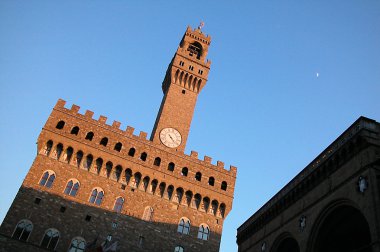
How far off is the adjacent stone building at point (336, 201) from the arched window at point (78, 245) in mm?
15244

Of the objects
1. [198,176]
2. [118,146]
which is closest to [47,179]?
[118,146]

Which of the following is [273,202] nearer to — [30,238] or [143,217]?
[143,217]

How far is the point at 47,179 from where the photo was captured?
3503 centimetres

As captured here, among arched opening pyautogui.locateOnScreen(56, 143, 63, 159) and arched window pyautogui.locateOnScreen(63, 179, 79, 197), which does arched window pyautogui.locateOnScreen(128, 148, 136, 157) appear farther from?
arched opening pyautogui.locateOnScreen(56, 143, 63, 159)

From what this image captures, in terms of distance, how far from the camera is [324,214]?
20.9m

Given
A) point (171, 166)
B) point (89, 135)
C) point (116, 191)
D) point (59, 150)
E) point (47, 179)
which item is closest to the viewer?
point (47, 179)

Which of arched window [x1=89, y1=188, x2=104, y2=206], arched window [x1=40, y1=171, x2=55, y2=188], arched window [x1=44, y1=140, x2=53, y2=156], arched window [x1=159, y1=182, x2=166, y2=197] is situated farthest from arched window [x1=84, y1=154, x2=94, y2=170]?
arched window [x1=159, y1=182, x2=166, y2=197]

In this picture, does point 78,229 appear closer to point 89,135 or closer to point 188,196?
point 89,135

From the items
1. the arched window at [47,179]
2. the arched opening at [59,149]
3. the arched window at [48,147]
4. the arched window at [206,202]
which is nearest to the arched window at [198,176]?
the arched window at [206,202]

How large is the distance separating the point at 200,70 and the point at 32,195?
24.2 meters

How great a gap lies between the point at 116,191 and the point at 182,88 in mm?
15370

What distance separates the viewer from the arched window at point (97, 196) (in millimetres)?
35656

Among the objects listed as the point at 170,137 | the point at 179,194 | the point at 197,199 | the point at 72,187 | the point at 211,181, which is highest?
the point at 170,137

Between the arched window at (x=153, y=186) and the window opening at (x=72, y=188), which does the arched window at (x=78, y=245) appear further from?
the arched window at (x=153, y=186)
